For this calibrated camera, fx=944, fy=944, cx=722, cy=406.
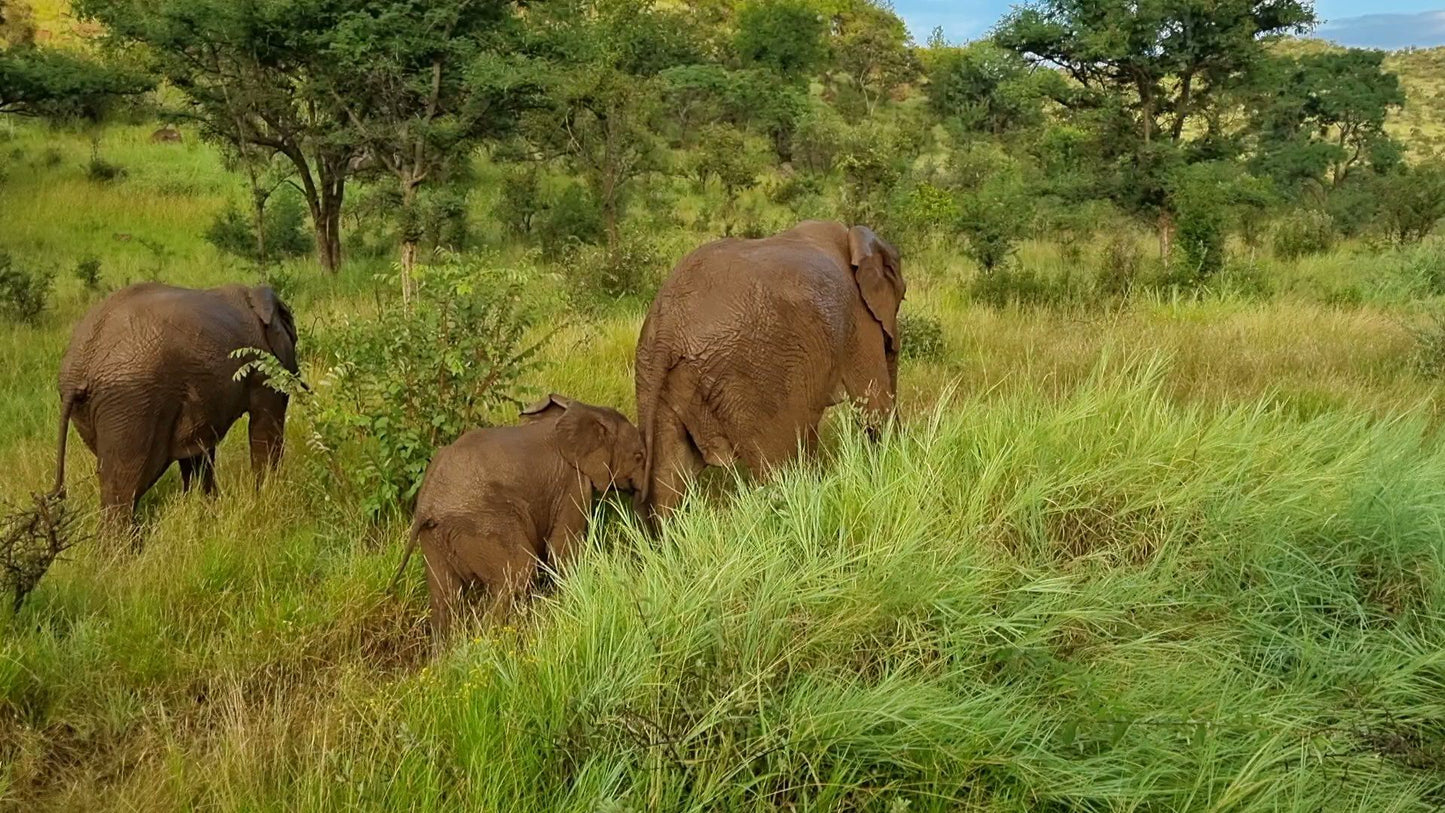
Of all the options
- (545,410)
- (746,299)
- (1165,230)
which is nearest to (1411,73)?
(1165,230)

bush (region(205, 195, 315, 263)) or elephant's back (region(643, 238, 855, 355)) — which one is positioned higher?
elephant's back (region(643, 238, 855, 355))

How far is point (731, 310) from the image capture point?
3.74m

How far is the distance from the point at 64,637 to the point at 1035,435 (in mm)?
3665

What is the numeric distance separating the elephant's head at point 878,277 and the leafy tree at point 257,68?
9.55 meters

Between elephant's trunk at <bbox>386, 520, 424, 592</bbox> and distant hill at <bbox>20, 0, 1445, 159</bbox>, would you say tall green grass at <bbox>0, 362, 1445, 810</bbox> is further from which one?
distant hill at <bbox>20, 0, 1445, 159</bbox>

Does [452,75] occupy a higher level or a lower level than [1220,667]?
A: higher

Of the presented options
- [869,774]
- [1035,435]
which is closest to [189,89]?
[1035,435]

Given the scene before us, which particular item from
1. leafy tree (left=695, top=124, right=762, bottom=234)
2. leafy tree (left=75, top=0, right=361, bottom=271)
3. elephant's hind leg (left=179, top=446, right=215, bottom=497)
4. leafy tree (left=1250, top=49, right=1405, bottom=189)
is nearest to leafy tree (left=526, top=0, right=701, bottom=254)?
leafy tree (left=695, top=124, right=762, bottom=234)

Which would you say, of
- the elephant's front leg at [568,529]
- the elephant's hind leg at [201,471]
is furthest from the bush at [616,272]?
the elephant's front leg at [568,529]

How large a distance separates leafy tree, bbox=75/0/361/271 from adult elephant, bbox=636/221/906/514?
9.66 meters

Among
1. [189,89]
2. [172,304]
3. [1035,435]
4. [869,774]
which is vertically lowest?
[869,774]

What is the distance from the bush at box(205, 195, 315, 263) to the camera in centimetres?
1405

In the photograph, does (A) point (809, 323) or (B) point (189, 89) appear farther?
(B) point (189, 89)

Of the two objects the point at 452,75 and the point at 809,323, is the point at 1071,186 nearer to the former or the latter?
the point at 452,75
